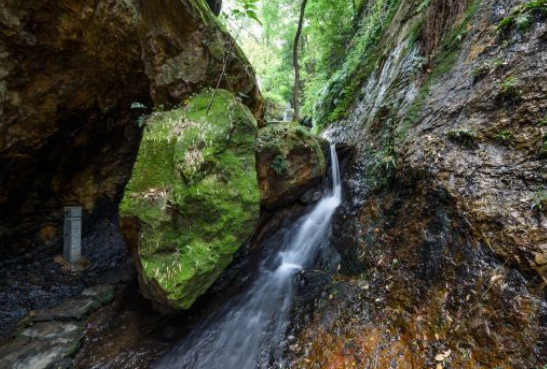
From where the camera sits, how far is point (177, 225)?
14.5ft

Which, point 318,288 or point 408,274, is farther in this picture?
point 318,288

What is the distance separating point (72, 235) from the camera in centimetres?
623

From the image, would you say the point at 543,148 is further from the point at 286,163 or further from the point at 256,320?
the point at 256,320

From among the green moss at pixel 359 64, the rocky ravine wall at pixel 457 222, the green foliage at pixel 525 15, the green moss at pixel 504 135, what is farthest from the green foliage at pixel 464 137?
the green moss at pixel 359 64

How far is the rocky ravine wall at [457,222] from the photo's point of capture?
A: 3090mm

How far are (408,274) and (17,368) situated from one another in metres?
5.54

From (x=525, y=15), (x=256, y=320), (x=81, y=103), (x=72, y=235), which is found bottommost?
(x=256, y=320)

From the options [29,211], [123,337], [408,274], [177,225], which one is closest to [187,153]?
[177,225]

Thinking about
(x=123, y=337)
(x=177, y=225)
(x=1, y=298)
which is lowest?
(x=123, y=337)

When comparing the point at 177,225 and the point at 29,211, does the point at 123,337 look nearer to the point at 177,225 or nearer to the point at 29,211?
the point at 177,225

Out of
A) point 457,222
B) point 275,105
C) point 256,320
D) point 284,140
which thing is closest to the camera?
point 457,222

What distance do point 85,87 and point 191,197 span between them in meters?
3.32

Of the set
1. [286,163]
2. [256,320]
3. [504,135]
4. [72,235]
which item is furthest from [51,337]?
[504,135]

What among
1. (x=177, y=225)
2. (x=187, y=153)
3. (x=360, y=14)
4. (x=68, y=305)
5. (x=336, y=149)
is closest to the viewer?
(x=177, y=225)
